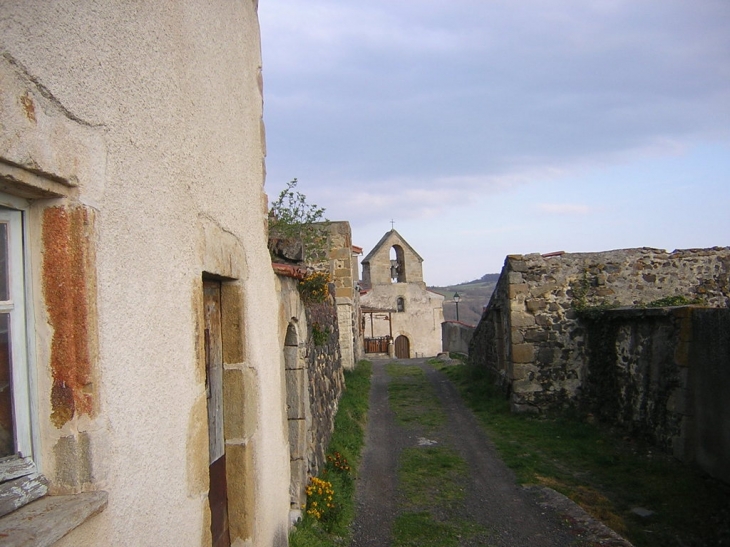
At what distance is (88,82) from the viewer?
212 cm

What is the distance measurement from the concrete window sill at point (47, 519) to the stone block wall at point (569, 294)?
1019 centimetres

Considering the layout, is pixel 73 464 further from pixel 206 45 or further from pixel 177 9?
pixel 206 45

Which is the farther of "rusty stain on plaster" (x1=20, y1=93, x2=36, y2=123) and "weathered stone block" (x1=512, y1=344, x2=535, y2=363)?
"weathered stone block" (x1=512, y1=344, x2=535, y2=363)

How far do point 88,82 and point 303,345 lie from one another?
15.6 feet

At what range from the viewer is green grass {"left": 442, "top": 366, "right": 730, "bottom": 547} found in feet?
20.0

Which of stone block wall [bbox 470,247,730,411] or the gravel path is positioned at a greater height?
stone block wall [bbox 470,247,730,411]

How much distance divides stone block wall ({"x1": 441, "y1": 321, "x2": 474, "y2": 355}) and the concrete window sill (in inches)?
851

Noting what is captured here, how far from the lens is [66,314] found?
196 cm

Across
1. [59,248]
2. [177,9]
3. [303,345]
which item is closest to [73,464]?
[59,248]

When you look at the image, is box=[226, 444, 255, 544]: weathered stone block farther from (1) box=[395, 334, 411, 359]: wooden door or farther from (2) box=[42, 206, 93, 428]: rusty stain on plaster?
(1) box=[395, 334, 411, 359]: wooden door

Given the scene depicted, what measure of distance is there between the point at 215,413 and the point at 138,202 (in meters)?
1.75

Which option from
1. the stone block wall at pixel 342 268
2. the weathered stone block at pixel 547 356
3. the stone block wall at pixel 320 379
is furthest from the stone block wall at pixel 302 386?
the stone block wall at pixel 342 268

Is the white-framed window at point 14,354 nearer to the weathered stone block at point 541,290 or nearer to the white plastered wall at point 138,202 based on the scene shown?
the white plastered wall at point 138,202

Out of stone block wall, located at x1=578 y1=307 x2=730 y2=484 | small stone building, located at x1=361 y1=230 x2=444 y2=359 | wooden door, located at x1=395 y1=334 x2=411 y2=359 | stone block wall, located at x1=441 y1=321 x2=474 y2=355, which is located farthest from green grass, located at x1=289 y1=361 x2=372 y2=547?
wooden door, located at x1=395 y1=334 x2=411 y2=359
